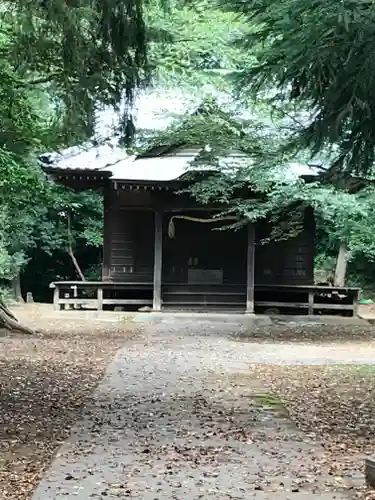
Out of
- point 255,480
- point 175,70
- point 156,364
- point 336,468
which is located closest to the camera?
point 255,480

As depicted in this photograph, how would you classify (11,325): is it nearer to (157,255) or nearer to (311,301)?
(157,255)

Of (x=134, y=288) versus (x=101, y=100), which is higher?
(x=101, y=100)

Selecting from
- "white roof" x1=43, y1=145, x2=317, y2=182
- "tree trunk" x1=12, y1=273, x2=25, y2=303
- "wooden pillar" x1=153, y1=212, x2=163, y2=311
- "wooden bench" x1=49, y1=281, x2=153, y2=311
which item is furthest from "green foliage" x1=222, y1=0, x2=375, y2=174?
"tree trunk" x1=12, y1=273, x2=25, y2=303

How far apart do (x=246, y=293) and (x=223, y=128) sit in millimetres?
5348

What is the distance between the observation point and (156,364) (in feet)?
34.4

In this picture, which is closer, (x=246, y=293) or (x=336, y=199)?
(x=336, y=199)

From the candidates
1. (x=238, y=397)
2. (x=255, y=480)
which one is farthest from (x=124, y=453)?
(x=238, y=397)

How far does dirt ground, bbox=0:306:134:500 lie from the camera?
5.28 m

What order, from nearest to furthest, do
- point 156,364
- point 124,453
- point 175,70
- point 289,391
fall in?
1. point 124,453
2. point 289,391
3. point 156,364
4. point 175,70

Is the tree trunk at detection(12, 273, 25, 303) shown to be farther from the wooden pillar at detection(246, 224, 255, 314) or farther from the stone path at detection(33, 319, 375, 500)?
the stone path at detection(33, 319, 375, 500)

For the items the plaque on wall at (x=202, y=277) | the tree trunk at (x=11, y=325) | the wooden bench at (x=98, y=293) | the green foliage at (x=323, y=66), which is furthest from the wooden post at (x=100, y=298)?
the green foliage at (x=323, y=66)

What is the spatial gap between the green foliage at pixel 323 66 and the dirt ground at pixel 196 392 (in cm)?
263

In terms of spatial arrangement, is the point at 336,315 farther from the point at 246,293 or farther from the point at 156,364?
the point at 156,364

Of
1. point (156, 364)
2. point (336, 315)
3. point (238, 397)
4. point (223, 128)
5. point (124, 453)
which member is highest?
point (223, 128)
